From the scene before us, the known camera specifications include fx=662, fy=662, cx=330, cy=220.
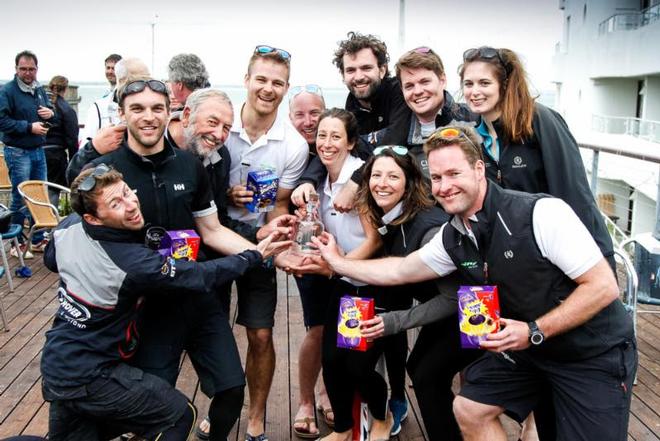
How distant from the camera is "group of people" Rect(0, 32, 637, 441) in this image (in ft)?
7.92

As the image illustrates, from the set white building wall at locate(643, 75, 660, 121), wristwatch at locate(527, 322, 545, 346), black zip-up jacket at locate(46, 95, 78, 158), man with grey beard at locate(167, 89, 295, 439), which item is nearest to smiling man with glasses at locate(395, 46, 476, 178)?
man with grey beard at locate(167, 89, 295, 439)

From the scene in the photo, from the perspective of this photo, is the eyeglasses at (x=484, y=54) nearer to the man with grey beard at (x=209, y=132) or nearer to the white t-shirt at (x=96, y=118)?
the man with grey beard at (x=209, y=132)

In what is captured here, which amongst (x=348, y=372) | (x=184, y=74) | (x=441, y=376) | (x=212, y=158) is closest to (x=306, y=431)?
(x=348, y=372)

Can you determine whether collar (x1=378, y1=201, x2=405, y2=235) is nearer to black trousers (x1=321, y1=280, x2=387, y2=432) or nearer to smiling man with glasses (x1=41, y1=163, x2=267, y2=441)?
black trousers (x1=321, y1=280, x2=387, y2=432)

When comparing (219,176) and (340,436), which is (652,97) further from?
(219,176)

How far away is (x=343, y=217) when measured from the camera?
3303 millimetres

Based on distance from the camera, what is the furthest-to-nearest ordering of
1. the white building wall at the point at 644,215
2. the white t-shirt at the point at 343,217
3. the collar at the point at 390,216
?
the white building wall at the point at 644,215 < the white t-shirt at the point at 343,217 < the collar at the point at 390,216

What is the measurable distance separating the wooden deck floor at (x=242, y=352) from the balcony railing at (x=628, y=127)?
14.9m

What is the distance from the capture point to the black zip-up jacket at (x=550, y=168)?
9.23ft

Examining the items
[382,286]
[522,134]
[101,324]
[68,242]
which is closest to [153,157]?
[68,242]

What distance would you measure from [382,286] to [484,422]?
0.78 meters

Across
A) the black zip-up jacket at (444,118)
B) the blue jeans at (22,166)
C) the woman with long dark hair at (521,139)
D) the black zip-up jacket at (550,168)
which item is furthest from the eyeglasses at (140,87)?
the blue jeans at (22,166)

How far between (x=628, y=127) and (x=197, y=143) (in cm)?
2008

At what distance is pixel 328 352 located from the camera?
3209 mm
